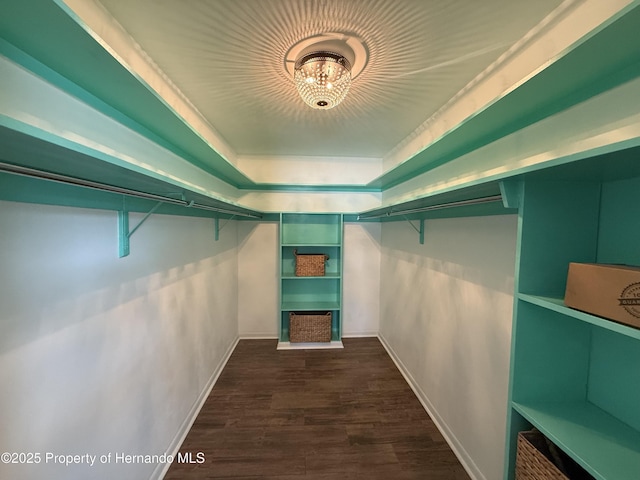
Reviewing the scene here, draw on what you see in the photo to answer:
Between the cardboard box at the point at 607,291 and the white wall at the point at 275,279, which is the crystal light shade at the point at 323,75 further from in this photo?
the white wall at the point at 275,279

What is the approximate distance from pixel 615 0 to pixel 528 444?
59.9 inches

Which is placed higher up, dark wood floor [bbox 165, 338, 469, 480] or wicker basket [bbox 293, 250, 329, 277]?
wicker basket [bbox 293, 250, 329, 277]

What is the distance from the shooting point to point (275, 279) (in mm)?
3102

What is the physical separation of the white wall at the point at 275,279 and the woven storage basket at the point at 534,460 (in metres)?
2.31

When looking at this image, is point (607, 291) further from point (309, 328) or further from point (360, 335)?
point (360, 335)

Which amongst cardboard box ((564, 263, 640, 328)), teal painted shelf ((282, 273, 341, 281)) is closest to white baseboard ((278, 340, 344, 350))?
teal painted shelf ((282, 273, 341, 281))

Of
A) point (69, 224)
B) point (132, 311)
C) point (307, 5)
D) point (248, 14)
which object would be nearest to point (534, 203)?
point (307, 5)

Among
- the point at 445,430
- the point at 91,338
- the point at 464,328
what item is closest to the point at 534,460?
the point at 464,328

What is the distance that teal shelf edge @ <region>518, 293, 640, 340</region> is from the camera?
55 centimetres

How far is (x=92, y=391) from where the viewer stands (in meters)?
0.97

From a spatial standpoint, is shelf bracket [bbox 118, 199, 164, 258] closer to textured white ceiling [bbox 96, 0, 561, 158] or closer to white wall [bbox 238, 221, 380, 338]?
textured white ceiling [bbox 96, 0, 561, 158]

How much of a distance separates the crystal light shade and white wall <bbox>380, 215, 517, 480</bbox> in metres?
1.10

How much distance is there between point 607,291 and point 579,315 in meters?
0.09

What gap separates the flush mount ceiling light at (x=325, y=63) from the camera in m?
1.16
